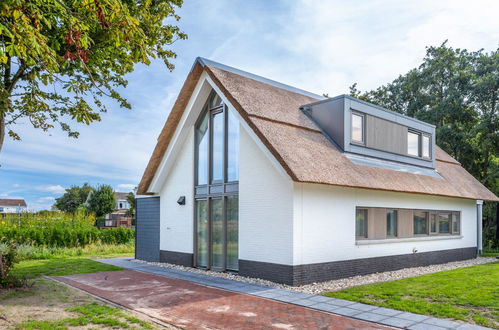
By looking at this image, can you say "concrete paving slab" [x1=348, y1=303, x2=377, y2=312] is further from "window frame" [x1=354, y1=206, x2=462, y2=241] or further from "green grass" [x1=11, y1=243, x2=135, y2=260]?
"green grass" [x1=11, y1=243, x2=135, y2=260]

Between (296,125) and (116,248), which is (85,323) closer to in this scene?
(296,125)

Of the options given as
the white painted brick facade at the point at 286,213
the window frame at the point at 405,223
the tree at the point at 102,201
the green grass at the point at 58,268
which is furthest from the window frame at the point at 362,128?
the tree at the point at 102,201

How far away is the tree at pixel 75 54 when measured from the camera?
6539 millimetres

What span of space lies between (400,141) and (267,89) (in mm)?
5672

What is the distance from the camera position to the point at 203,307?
816 cm

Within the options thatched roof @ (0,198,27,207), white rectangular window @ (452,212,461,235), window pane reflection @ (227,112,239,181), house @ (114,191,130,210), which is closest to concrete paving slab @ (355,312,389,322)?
window pane reflection @ (227,112,239,181)

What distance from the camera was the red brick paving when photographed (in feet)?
22.9

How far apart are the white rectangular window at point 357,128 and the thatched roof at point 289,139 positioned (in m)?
1.15

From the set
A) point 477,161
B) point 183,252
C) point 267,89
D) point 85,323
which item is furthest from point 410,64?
point 85,323

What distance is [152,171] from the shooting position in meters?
15.4

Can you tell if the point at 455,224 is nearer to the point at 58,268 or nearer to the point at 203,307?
the point at 203,307

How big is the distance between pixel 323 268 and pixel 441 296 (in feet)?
9.89

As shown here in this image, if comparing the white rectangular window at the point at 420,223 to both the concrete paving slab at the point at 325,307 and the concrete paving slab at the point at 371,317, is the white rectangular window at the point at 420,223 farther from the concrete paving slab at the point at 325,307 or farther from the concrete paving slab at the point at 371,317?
the concrete paving slab at the point at 371,317

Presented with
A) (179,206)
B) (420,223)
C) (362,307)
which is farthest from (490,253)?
(179,206)
